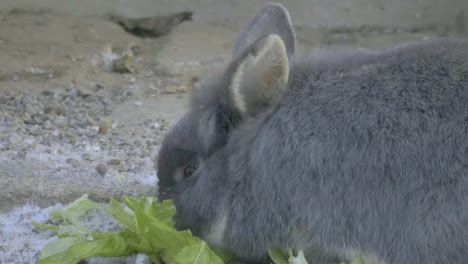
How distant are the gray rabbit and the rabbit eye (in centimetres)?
5

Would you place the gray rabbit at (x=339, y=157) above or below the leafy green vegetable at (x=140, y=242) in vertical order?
above

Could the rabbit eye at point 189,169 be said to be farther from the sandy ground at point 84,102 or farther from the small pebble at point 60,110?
the small pebble at point 60,110

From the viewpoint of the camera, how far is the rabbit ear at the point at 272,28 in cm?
304

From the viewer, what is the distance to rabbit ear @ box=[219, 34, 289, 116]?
256 cm

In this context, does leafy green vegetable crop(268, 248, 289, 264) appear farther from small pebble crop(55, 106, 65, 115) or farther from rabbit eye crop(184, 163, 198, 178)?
small pebble crop(55, 106, 65, 115)

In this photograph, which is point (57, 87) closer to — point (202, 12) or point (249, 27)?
point (202, 12)

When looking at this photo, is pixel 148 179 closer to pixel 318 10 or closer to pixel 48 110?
pixel 48 110

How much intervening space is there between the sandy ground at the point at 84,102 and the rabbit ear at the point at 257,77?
24.2 inches

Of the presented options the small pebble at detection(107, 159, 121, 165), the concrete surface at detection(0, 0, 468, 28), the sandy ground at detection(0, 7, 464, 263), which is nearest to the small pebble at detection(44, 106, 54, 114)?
the sandy ground at detection(0, 7, 464, 263)

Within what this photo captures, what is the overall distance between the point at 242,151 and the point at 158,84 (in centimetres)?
246

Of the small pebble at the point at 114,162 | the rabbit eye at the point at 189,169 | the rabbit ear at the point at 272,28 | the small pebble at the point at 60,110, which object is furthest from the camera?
the small pebble at the point at 60,110

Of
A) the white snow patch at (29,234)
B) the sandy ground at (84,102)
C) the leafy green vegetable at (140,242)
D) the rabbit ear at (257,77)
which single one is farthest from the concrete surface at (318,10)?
the rabbit ear at (257,77)

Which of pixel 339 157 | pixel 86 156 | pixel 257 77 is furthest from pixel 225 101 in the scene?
pixel 86 156

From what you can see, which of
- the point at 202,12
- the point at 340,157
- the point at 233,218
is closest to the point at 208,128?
the point at 233,218
